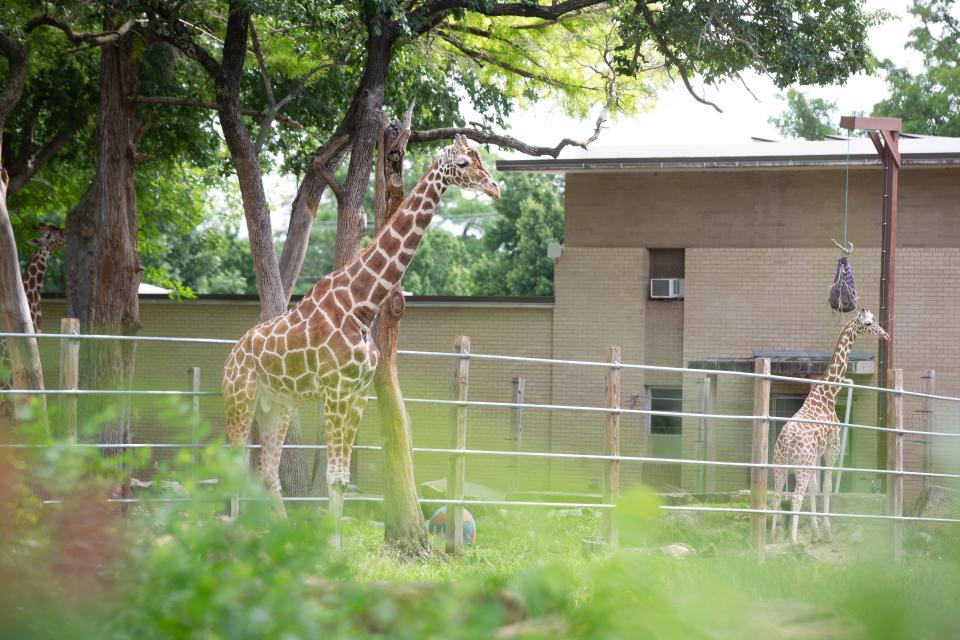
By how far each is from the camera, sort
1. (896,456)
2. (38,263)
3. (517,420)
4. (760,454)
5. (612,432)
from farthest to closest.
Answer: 1. (517,420)
2. (38,263)
3. (896,456)
4. (760,454)
5. (612,432)

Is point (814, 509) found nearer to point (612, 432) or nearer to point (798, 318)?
point (612, 432)

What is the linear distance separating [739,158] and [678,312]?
116 inches

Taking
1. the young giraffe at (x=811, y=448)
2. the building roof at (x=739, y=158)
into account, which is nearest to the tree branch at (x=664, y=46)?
the young giraffe at (x=811, y=448)

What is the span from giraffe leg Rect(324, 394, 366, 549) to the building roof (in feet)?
35.4


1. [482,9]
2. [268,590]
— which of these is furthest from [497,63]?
[268,590]

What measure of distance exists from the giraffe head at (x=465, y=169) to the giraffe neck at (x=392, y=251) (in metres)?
0.08

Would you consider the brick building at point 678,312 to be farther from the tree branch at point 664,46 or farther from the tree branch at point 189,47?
the tree branch at point 189,47

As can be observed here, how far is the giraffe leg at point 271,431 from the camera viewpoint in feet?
25.6

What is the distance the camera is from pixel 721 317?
62.1 ft

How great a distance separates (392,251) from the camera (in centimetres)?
777

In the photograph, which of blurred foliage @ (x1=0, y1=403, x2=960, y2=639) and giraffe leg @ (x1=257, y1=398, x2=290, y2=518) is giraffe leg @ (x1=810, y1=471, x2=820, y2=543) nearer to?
giraffe leg @ (x1=257, y1=398, x2=290, y2=518)

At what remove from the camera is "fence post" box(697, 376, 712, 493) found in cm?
1741

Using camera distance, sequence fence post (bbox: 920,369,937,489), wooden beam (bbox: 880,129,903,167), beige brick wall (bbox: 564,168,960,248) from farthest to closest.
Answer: beige brick wall (bbox: 564,168,960,248), fence post (bbox: 920,369,937,489), wooden beam (bbox: 880,129,903,167)

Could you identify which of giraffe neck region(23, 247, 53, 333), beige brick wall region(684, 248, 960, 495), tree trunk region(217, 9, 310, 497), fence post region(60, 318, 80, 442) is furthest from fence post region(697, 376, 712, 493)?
fence post region(60, 318, 80, 442)
